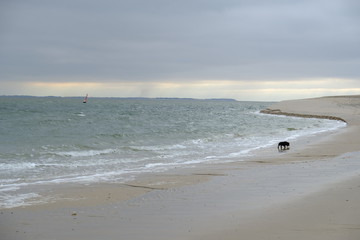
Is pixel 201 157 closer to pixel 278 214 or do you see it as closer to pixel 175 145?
pixel 175 145

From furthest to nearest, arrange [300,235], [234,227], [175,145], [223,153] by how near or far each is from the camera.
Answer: [175,145] < [223,153] < [234,227] < [300,235]

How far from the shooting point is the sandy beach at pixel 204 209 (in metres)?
5.32

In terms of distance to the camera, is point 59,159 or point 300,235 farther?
point 59,159

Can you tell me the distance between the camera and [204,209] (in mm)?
6551

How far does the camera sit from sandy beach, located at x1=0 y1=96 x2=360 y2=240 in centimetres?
532

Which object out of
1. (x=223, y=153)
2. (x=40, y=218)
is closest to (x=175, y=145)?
(x=223, y=153)

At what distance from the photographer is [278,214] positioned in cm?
604

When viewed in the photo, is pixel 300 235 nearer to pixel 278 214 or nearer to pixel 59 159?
pixel 278 214

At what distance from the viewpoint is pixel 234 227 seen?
5.49 m

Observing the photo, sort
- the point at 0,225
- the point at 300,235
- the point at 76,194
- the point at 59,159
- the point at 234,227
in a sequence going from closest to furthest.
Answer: the point at 300,235 → the point at 234,227 → the point at 0,225 → the point at 76,194 → the point at 59,159

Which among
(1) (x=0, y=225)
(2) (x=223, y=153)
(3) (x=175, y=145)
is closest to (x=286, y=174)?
(2) (x=223, y=153)

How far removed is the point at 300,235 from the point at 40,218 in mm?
4108

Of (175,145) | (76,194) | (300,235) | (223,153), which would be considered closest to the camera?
(300,235)

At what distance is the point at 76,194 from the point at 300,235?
15.9 feet
